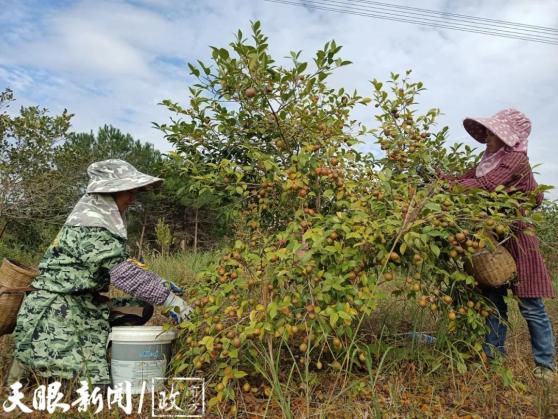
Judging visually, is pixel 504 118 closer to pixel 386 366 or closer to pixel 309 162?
pixel 309 162

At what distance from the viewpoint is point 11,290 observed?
2598mm

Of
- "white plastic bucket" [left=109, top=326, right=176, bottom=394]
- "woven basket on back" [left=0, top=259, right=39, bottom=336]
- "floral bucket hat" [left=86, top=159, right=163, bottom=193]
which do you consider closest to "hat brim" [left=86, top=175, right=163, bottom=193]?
"floral bucket hat" [left=86, top=159, right=163, bottom=193]

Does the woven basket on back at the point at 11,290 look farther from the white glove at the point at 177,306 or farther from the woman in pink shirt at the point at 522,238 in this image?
the woman in pink shirt at the point at 522,238

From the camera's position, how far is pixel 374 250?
7.52 ft

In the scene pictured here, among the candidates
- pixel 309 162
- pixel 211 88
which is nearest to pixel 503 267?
pixel 309 162

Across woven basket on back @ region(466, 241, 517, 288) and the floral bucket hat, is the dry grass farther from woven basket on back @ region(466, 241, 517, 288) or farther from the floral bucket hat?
the floral bucket hat

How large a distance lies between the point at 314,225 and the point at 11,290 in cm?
163

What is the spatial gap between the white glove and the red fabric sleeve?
159 cm

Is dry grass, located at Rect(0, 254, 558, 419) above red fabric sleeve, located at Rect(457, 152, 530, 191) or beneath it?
beneath

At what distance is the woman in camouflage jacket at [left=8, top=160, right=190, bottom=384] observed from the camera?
97.5 inches

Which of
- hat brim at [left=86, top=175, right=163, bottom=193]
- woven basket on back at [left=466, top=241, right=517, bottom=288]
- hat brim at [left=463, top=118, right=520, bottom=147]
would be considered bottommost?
woven basket on back at [left=466, top=241, right=517, bottom=288]

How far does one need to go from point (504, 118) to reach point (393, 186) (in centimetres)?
83

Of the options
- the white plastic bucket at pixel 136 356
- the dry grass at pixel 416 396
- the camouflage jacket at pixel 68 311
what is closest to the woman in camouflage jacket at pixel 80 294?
the camouflage jacket at pixel 68 311

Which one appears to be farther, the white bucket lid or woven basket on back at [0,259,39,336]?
woven basket on back at [0,259,39,336]
